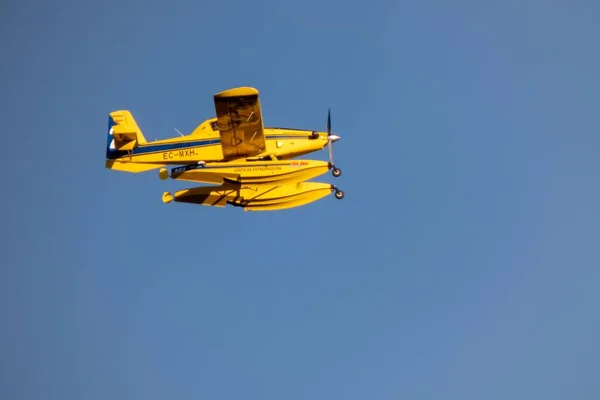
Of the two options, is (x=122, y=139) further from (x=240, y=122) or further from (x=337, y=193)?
(x=337, y=193)

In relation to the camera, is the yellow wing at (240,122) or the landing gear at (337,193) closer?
the yellow wing at (240,122)

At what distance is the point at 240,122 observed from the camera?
1538 inches

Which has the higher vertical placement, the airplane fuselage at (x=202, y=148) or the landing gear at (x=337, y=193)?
the airplane fuselage at (x=202, y=148)

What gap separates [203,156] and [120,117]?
5.81 m

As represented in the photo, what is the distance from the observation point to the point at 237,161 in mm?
40875

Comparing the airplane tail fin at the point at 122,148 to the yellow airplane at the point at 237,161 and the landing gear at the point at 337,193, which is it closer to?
the yellow airplane at the point at 237,161

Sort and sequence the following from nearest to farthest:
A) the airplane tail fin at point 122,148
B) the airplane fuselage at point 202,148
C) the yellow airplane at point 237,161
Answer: the yellow airplane at point 237,161 < the airplane fuselage at point 202,148 < the airplane tail fin at point 122,148

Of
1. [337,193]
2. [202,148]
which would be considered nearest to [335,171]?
[337,193]

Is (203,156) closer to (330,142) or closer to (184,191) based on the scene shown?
(184,191)

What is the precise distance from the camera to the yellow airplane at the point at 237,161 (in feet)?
133

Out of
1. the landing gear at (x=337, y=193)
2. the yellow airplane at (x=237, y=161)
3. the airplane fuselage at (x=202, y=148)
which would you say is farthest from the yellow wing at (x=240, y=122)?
the landing gear at (x=337, y=193)

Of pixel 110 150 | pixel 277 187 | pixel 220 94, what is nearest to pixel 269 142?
pixel 277 187

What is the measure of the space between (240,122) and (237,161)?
Result: 8.06 ft

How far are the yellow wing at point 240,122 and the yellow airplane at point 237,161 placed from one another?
0.15ft
